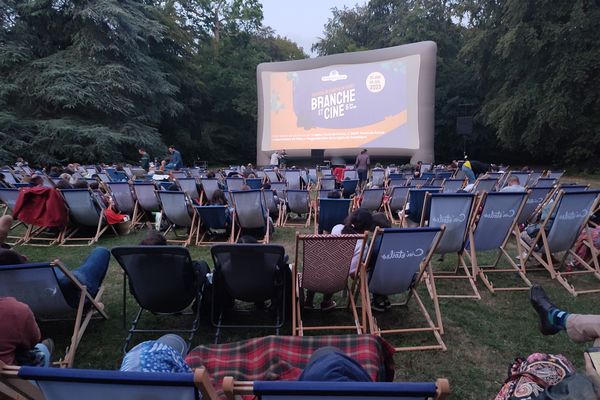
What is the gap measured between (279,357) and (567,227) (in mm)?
3198

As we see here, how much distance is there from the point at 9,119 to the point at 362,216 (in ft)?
52.3

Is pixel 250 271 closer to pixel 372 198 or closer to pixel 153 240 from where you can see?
pixel 153 240

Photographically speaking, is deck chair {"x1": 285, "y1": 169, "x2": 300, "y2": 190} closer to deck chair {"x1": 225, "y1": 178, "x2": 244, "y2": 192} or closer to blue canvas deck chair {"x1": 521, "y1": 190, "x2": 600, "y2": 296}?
deck chair {"x1": 225, "y1": 178, "x2": 244, "y2": 192}

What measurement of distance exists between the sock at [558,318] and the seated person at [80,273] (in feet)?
9.25

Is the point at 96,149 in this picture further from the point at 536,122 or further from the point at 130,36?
the point at 536,122

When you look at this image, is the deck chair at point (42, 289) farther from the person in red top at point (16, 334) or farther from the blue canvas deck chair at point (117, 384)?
the blue canvas deck chair at point (117, 384)

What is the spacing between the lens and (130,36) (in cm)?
1719

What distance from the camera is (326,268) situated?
2.69 m

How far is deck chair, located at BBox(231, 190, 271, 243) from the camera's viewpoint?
504cm

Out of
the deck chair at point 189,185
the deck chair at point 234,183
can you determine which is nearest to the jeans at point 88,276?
the deck chair at point 189,185

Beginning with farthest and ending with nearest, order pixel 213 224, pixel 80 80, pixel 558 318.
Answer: pixel 80 80, pixel 213 224, pixel 558 318

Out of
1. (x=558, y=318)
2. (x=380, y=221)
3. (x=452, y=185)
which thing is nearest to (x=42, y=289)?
(x=380, y=221)

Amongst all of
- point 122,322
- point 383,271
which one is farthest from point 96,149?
point 383,271

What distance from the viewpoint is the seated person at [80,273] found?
2.47 m
